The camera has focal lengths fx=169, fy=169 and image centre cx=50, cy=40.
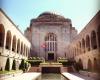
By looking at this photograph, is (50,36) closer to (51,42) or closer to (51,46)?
(51,42)

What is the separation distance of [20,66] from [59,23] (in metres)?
19.2

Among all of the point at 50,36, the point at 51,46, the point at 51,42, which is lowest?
the point at 51,46

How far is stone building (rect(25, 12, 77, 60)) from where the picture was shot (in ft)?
128

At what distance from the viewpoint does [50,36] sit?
4012cm

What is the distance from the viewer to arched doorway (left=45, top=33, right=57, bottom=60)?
128ft

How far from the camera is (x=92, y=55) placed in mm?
19406

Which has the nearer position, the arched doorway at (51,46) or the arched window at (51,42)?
the arched doorway at (51,46)

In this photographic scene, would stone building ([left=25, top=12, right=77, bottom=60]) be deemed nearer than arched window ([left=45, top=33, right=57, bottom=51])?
Yes

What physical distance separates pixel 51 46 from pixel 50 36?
8.07 ft

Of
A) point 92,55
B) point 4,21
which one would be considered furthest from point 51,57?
point 4,21

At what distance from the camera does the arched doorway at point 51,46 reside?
3906 centimetres

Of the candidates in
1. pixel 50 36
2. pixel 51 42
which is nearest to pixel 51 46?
pixel 51 42

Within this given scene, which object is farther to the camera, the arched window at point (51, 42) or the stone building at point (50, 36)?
the arched window at point (51, 42)

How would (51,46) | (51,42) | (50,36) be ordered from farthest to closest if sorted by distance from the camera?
1. (50,36)
2. (51,42)
3. (51,46)
